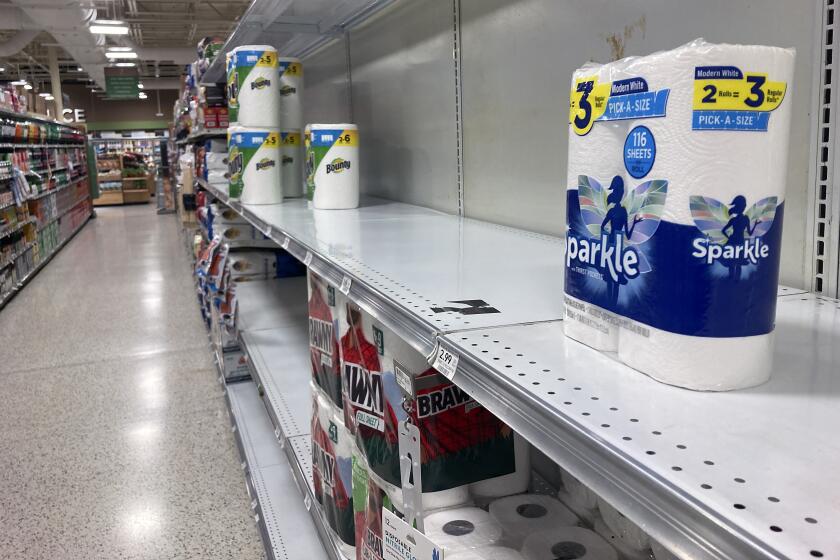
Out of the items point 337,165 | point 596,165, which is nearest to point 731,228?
point 596,165

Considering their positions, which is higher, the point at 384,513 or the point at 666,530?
the point at 666,530

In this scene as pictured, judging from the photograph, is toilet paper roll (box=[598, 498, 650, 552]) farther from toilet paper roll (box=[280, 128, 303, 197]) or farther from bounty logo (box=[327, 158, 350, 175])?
toilet paper roll (box=[280, 128, 303, 197])

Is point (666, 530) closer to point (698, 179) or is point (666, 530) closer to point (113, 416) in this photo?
point (698, 179)

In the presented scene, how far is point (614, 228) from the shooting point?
684 mm

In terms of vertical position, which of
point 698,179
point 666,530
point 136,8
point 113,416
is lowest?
point 113,416

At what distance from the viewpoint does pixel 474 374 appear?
2.35 feet

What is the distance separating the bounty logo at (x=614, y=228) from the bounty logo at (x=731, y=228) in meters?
0.04

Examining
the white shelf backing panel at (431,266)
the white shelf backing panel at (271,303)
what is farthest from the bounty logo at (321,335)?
the white shelf backing panel at (271,303)

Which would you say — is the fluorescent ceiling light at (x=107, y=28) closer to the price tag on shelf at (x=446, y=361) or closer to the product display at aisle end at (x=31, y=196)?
the product display at aisle end at (x=31, y=196)

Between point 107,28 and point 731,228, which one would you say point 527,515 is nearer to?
point 731,228

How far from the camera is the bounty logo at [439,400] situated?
3.59ft

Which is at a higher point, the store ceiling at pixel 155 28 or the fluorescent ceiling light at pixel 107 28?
the store ceiling at pixel 155 28

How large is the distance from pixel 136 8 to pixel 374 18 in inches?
464

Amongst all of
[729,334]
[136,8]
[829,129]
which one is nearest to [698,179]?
[729,334]
